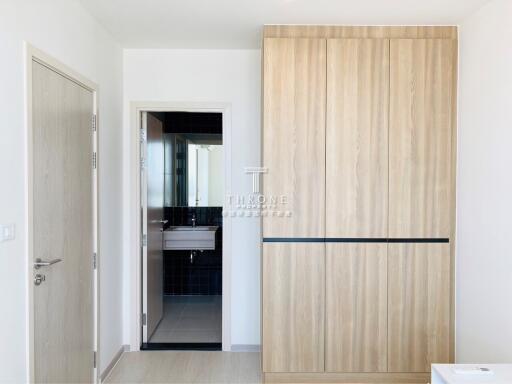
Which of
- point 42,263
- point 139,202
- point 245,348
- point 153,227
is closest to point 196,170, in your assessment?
point 153,227

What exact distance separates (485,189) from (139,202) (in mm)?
2738

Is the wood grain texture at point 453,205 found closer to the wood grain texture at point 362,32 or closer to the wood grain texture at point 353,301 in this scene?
the wood grain texture at point 362,32

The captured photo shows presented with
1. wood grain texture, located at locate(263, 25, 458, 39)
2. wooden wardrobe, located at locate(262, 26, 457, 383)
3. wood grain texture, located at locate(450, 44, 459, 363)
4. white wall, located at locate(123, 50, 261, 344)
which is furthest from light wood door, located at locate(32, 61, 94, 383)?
wood grain texture, located at locate(450, 44, 459, 363)

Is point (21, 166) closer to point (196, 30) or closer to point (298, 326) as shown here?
point (196, 30)

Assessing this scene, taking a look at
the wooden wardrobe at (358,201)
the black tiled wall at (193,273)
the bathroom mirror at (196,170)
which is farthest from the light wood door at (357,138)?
the black tiled wall at (193,273)

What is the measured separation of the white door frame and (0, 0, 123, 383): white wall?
0.41m

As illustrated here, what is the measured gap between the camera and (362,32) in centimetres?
295

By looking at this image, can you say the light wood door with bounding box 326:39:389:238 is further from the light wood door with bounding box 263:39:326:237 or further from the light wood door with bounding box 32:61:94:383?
the light wood door with bounding box 32:61:94:383

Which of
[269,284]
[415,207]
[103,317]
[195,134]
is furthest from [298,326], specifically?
[195,134]

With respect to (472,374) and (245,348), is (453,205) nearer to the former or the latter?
(472,374)

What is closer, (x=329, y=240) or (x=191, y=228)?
(x=329, y=240)

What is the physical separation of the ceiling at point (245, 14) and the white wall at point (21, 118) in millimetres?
244

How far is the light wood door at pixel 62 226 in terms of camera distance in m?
2.14

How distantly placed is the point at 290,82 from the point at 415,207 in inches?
51.4
